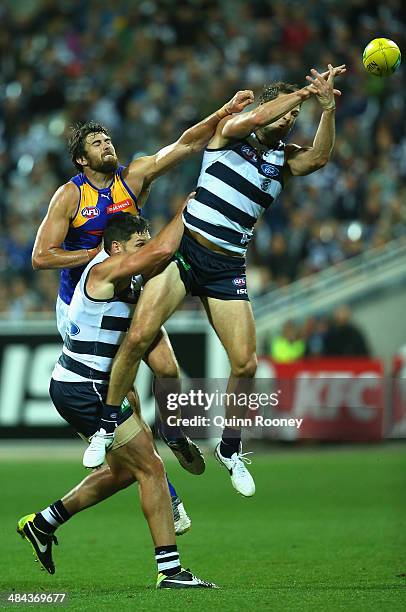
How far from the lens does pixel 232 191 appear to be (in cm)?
803

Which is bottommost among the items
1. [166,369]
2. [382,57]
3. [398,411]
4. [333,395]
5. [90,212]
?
[398,411]

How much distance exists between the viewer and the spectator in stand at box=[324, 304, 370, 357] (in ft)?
53.3

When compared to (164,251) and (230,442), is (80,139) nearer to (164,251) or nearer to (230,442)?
(164,251)

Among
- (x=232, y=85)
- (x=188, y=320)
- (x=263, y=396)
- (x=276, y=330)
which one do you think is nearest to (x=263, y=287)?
(x=276, y=330)

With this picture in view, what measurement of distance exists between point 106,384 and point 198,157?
34.7ft

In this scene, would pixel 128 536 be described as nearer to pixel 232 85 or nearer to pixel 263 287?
pixel 263 287

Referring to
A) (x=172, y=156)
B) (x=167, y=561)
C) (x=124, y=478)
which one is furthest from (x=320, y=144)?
(x=167, y=561)

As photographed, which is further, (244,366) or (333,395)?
(333,395)

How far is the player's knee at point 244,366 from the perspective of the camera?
316 inches

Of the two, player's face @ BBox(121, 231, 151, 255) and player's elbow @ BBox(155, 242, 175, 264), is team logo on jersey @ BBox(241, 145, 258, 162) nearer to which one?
player's elbow @ BBox(155, 242, 175, 264)

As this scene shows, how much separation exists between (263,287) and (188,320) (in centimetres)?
176

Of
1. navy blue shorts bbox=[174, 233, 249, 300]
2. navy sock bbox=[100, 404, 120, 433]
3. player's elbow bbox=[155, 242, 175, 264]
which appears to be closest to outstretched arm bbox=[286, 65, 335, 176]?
navy blue shorts bbox=[174, 233, 249, 300]

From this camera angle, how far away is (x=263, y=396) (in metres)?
8.80

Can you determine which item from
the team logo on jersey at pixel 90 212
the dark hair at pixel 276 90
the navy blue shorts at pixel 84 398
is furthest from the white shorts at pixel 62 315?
the dark hair at pixel 276 90
